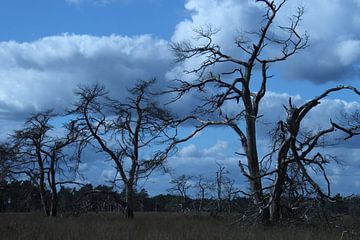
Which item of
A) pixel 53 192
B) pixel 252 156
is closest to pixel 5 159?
pixel 53 192

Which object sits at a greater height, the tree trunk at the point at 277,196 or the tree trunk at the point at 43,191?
the tree trunk at the point at 43,191

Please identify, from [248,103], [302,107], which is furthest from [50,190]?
[302,107]

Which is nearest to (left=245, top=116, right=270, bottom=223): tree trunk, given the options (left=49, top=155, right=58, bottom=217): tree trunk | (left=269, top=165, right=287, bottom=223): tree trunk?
(left=269, top=165, right=287, bottom=223): tree trunk

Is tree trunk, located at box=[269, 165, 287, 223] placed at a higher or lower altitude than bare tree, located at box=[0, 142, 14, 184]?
lower

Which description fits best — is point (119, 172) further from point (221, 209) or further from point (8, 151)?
point (8, 151)

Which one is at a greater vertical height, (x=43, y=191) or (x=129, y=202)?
(x=43, y=191)

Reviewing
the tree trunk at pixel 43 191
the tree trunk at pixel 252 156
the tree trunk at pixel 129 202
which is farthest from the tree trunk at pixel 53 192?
the tree trunk at pixel 252 156

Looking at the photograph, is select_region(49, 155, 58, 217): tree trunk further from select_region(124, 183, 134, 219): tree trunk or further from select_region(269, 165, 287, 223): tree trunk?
select_region(269, 165, 287, 223): tree trunk

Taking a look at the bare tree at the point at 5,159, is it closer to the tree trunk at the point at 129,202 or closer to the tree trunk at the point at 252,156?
the tree trunk at the point at 129,202

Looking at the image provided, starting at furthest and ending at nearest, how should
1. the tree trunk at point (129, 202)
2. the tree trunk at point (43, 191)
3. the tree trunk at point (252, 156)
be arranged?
the tree trunk at point (43, 191) < the tree trunk at point (129, 202) < the tree trunk at point (252, 156)

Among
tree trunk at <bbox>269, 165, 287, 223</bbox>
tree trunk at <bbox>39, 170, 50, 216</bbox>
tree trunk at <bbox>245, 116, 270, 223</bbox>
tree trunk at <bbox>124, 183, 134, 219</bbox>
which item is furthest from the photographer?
tree trunk at <bbox>39, 170, 50, 216</bbox>

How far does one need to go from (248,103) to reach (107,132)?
1152cm

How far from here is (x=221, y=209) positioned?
33875 mm

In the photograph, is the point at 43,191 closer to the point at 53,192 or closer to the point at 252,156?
the point at 53,192
